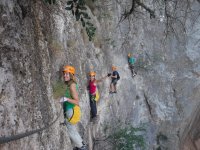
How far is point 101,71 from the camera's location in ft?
45.2

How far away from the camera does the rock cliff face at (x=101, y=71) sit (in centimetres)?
484

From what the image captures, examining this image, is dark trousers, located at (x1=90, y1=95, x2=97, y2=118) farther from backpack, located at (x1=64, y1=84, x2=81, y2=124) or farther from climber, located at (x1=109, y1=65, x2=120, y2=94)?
backpack, located at (x1=64, y1=84, x2=81, y2=124)

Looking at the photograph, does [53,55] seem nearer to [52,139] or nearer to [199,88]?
[52,139]

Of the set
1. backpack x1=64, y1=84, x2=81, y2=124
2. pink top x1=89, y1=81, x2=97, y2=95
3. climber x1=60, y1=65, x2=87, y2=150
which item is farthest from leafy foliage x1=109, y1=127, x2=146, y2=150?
backpack x1=64, y1=84, x2=81, y2=124

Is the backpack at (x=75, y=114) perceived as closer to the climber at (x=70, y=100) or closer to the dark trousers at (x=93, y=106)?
the climber at (x=70, y=100)

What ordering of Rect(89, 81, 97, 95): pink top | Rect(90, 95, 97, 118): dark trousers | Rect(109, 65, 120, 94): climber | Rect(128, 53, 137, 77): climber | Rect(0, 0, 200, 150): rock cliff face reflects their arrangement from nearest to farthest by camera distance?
Rect(0, 0, 200, 150): rock cliff face
Rect(89, 81, 97, 95): pink top
Rect(90, 95, 97, 118): dark trousers
Rect(109, 65, 120, 94): climber
Rect(128, 53, 137, 77): climber

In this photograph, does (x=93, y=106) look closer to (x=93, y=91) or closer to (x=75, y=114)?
(x=93, y=91)

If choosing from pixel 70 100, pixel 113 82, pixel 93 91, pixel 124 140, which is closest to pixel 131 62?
pixel 113 82

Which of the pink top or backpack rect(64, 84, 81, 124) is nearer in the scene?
backpack rect(64, 84, 81, 124)

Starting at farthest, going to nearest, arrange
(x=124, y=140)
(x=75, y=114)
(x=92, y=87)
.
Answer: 1. (x=124, y=140)
2. (x=92, y=87)
3. (x=75, y=114)

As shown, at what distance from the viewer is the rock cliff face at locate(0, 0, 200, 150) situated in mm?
4836

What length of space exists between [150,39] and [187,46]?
2448 mm

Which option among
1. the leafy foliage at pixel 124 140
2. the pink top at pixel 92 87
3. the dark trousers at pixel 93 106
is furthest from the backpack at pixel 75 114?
the leafy foliage at pixel 124 140

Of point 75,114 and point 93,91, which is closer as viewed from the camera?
point 75,114
